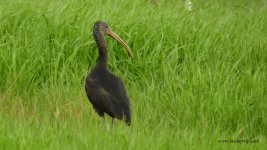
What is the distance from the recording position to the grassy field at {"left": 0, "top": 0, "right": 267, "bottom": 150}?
634 centimetres

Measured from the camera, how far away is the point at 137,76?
324 inches

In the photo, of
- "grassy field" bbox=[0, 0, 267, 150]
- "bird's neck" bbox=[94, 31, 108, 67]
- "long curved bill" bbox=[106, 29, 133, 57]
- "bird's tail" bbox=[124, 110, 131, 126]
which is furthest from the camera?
"long curved bill" bbox=[106, 29, 133, 57]

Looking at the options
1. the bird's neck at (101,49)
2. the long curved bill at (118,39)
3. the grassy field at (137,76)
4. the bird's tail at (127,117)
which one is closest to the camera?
the grassy field at (137,76)

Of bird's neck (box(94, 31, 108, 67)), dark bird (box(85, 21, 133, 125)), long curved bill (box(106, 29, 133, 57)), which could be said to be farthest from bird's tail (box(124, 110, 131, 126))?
long curved bill (box(106, 29, 133, 57))

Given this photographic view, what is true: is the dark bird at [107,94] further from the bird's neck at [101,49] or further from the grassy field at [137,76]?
the grassy field at [137,76]

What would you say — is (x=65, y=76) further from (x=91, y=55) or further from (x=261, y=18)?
(x=261, y=18)

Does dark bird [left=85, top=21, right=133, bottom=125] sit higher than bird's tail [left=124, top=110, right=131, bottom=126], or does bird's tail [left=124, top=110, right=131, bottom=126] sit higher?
dark bird [left=85, top=21, right=133, bottom=125]

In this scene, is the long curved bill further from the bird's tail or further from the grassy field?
the bird's tail

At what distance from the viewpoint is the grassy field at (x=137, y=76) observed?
6.34 m

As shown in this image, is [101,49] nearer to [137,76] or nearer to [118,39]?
[118,39]

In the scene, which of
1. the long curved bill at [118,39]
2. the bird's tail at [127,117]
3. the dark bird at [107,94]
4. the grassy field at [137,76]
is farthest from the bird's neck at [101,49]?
the bird's tail at [127,117]

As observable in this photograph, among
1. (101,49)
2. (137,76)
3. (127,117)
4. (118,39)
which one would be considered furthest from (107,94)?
(137,76)

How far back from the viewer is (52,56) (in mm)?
8156

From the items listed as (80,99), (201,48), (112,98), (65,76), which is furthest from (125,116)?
(201,48)
